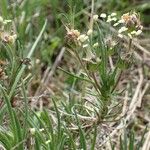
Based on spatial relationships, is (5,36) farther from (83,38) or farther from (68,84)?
(68,84)

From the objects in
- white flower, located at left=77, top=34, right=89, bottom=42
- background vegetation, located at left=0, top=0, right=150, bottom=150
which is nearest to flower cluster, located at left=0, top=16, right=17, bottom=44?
background vegetation, located at left=0, top=0, right=150, bottom=150

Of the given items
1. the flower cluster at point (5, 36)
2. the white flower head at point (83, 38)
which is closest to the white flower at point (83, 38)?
the white flower head at point (83, 38)

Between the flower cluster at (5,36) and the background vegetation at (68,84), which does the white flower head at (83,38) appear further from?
the flower cluster at (5,36)

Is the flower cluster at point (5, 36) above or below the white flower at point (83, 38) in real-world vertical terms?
above

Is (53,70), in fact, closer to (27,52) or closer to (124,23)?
(27,52)

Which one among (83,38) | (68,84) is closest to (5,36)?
(83,38)

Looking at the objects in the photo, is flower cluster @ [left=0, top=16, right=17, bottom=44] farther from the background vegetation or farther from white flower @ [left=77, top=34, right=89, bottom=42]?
white flower @ [left=77, top=34, right=89, bottom=42]

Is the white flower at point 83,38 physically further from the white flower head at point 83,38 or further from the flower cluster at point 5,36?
the flower cluster at point 5,36

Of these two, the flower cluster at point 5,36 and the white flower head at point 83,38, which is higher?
the flower cluster at point 5,36

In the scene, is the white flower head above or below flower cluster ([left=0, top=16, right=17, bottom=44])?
below

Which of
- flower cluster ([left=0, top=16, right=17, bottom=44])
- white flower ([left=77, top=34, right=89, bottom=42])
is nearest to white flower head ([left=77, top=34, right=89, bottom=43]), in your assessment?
white flower ([left=77, top=34, right=89, bottom=42])

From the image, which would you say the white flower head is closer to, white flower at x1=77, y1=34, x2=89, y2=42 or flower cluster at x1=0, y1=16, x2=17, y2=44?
white flower at x1=77, y1=34, x2=89, y2=42
